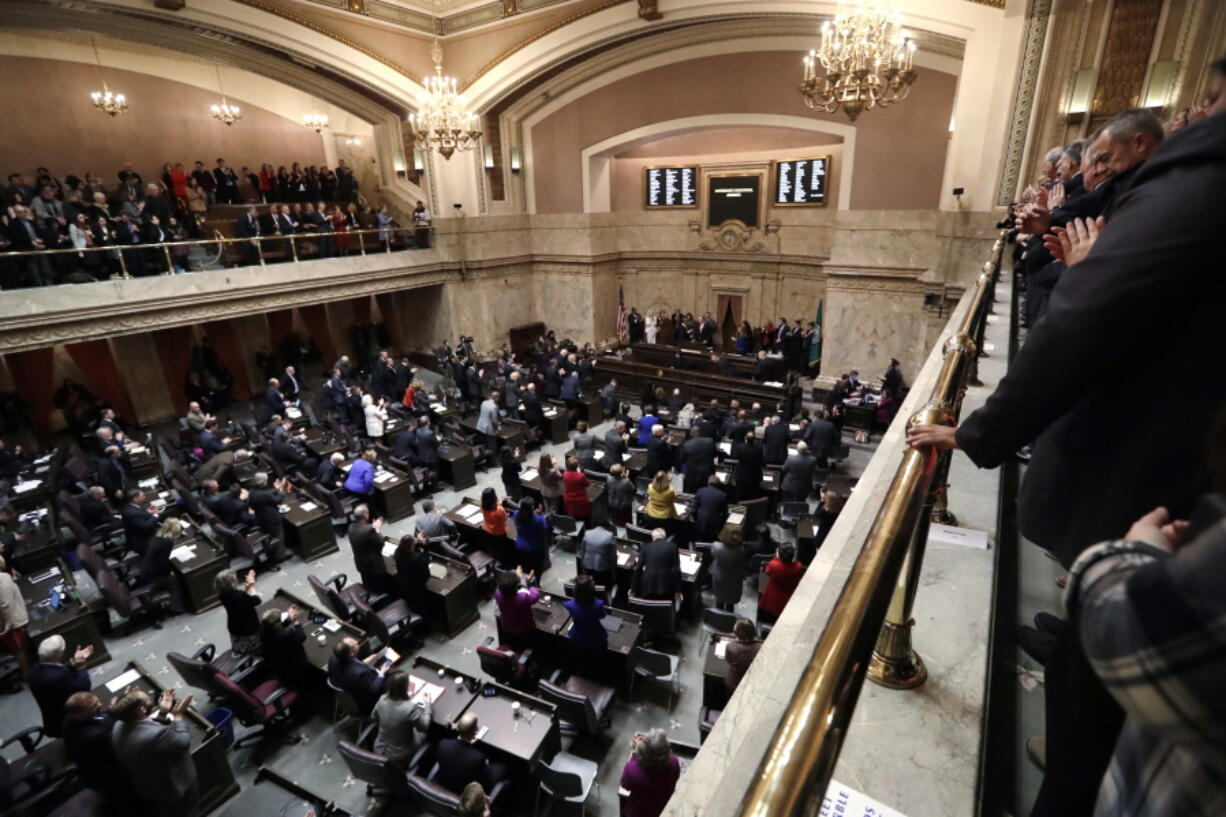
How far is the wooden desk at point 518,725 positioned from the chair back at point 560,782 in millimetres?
106

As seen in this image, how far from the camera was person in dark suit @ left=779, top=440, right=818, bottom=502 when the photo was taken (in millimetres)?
7948

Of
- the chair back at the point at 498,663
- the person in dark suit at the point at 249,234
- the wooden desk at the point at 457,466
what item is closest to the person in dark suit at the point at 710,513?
the chair back at the point at 498,663

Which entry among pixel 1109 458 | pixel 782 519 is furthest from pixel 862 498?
pixel 782 519

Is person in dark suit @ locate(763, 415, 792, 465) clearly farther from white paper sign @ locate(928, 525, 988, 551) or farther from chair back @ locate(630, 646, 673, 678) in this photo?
white paper sign @ locate(928, 525, 988, 551)

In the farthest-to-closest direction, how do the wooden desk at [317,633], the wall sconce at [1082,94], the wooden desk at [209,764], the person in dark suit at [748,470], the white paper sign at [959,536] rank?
the wall sconce at [1082,94]
the person in dark suit at [748,470]
the wooden desk at [317,633]
the wooden desk at [209,764]
the white paper sign at [959,536]

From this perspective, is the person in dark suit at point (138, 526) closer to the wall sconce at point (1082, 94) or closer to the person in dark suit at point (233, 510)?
the person in dark suit at point (233, 510)

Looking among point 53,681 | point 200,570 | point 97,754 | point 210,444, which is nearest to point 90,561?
point 200,570

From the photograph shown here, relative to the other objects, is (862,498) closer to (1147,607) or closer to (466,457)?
(1147,607)

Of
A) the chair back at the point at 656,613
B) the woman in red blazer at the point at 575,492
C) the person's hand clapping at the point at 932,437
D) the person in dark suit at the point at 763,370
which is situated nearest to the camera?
the person's hand clapping at the point at 932,437

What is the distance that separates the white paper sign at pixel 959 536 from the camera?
2.45 m

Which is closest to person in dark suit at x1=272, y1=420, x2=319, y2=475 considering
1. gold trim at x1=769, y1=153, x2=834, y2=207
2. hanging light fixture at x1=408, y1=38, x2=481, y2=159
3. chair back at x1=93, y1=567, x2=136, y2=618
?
chair back at x1=93, y1=567, x2=136, y2=618

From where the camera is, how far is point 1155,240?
916mm

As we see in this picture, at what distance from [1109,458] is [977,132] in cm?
1170

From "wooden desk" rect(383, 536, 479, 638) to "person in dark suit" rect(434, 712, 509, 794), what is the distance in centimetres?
207
